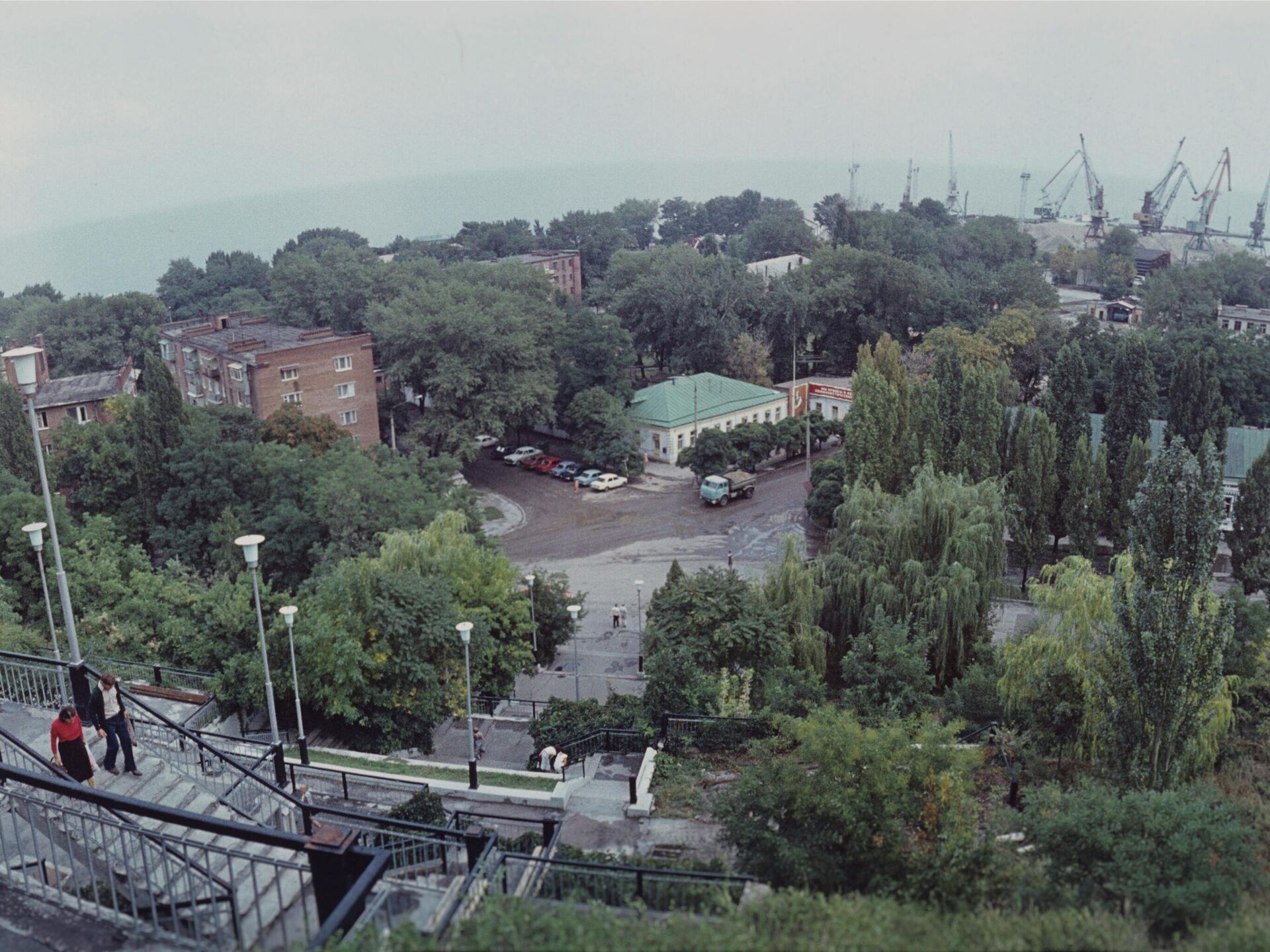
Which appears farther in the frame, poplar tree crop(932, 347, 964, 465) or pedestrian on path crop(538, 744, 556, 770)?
poplar tree crop(932, 347, 964, 465)

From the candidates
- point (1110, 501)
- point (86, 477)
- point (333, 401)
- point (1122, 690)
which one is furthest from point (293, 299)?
point (1122, 690)

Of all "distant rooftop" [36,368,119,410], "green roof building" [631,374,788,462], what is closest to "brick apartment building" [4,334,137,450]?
"distant rooftop" [36,368,119,410]

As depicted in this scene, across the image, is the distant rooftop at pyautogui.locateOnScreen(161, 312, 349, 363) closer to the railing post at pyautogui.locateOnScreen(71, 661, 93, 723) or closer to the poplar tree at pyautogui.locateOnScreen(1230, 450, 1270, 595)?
the railing post at pyautogui.locateOnScreen(71, 661, 93, 723)

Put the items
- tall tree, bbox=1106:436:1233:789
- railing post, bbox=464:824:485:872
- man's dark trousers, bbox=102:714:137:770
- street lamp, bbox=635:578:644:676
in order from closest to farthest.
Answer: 1. railing post, bbox=464:824:485:872
2. man's dark trousers, bbox=102:714:137:770
3. tall tree, bbox=1106:436:1233:789
4. street lamp, bbox=635:578:644:676

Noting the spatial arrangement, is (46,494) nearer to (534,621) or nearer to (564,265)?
(534,621)

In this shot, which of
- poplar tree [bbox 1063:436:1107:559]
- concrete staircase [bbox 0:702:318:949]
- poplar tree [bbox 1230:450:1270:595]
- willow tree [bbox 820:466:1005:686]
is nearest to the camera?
concrete staircase [bbox 0:702:318:949]

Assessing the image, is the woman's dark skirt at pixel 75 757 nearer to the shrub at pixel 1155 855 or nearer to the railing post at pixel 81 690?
the railing post at pixel 81 690

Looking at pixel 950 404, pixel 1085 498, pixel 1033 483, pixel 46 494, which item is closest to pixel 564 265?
pixel 950 404

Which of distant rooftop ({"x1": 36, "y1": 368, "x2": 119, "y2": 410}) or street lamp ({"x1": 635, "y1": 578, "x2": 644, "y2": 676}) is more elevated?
distant rooftop ({"x1": 36, "y1": 368, "x2": 119, "y2": 410})
